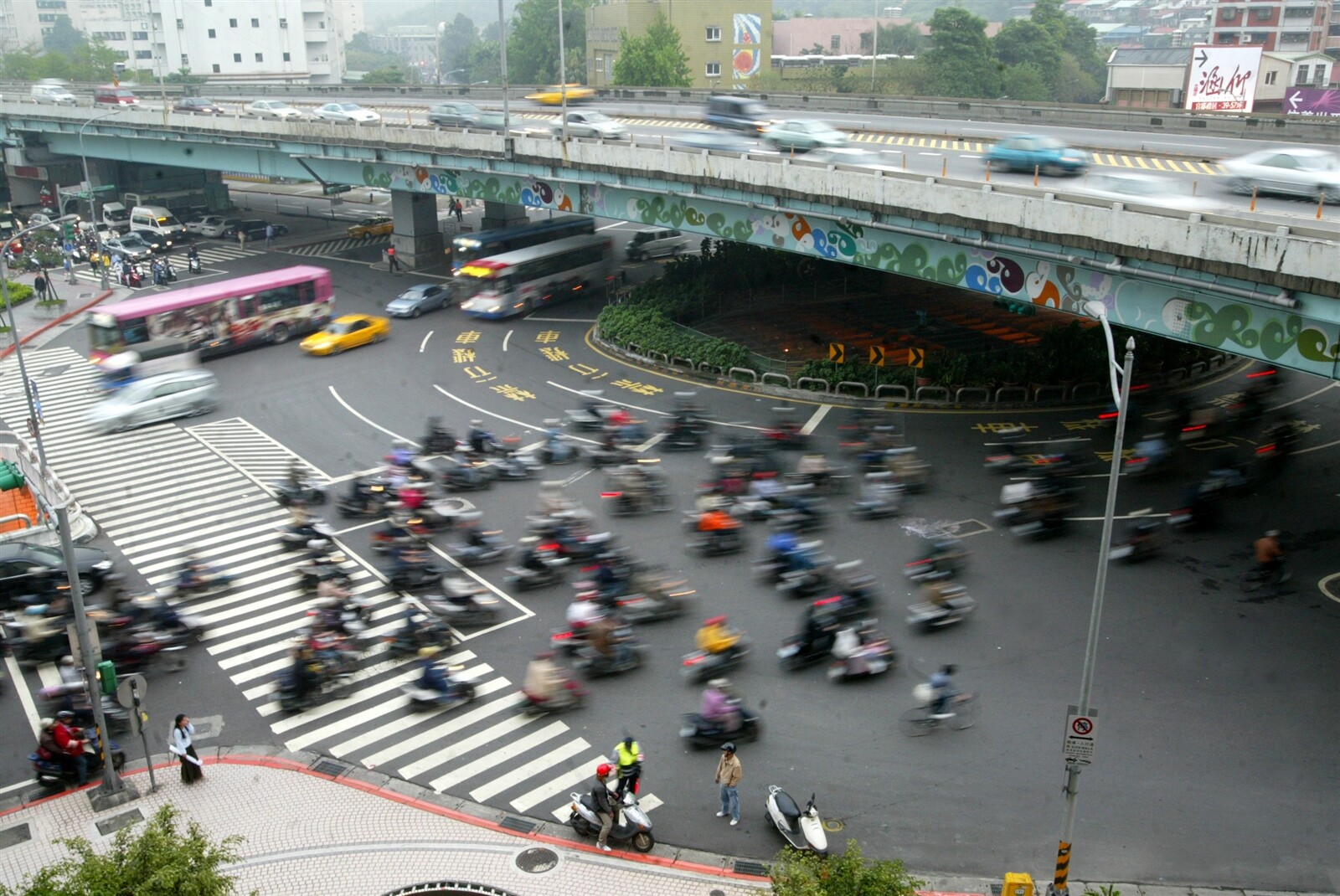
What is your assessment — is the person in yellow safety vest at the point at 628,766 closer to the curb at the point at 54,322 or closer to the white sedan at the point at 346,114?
the curb at the point at 54,322

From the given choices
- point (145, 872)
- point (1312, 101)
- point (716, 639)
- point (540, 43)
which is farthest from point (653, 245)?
point (540, 43)

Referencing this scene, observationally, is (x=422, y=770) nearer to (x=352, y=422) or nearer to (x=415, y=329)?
(x=352, y=422)

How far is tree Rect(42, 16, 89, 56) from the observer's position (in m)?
167

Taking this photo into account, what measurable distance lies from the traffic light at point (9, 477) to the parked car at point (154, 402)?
635cm

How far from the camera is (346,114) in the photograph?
59219mm

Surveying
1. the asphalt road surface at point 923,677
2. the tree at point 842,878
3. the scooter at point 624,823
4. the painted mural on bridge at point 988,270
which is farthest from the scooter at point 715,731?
the painted mural on bridge at point 988,270

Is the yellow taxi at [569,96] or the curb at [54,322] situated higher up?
the yellow taxi at [569,96]

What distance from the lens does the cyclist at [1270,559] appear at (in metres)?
24.8

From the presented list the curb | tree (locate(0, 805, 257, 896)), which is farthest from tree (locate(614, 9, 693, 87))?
tree (locate(0, 805, 257, 896))

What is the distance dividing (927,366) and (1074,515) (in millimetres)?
10236

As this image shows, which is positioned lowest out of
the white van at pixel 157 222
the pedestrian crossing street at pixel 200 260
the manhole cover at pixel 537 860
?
the manhole cover at pixel 537 860

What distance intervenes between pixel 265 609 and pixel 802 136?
24.0 meters

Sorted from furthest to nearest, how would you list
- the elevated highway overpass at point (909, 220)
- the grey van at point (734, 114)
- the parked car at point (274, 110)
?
the parked car at point (274, 110)
the grey van at point (734, 114)
the elevated highway overpass at point (909, 220)

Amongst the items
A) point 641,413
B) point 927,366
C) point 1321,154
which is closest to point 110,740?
point 641,413
